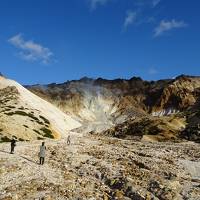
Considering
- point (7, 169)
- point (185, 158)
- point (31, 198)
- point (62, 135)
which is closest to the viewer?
point (31, 198)

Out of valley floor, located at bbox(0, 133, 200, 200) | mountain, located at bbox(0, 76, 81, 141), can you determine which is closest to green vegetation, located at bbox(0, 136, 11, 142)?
mountain, located at bbox(0, 76, 81, 141)

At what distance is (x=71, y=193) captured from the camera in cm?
4256

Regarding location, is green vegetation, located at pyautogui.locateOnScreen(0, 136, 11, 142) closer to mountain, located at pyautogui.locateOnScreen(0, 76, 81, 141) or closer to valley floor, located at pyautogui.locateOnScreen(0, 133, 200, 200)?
mountain, located at pyautogui.locateOnScreen(0, 76, 81, 141)

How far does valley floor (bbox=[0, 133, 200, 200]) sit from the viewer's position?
4231cm

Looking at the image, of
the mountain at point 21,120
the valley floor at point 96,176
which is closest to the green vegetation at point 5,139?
the mountain at point 21,120

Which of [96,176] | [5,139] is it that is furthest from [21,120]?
[96,176]

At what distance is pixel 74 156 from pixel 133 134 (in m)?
71.5

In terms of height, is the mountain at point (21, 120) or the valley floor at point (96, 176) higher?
the mountain at point (21, 120)

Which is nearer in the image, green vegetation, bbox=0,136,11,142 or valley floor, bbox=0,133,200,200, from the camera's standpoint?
valley floor, bbox=0,133,200,200

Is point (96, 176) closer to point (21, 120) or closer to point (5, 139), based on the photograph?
point (5, 139)

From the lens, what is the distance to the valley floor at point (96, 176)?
1666 inches

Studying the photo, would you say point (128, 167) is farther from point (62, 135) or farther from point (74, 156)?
point (62, 135)

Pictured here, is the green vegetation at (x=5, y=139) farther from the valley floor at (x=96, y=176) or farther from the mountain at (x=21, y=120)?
the valley floor at (x=96, y=176)

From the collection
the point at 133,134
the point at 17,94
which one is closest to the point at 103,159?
the point at 133,134
